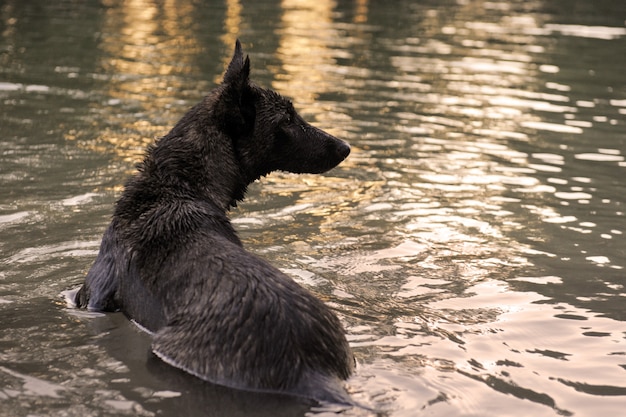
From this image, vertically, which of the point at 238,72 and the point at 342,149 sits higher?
the point at 238,72

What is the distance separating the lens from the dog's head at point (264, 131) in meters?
7.58

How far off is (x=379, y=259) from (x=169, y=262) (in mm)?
3336

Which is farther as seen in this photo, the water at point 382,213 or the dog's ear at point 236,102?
the dog's ear at point 236,102

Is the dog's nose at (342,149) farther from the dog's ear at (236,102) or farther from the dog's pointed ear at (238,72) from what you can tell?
the dog's pointed ear at (238,72)

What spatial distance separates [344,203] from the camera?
11570 millimetres

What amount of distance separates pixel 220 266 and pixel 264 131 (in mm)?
1948

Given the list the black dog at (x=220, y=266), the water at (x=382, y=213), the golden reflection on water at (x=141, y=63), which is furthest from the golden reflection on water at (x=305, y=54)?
the black dog at (x=220, y=266)

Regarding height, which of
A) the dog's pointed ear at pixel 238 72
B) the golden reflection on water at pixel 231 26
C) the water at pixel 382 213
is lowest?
the water at pixel 382 213

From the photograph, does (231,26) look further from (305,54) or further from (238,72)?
(238,72)

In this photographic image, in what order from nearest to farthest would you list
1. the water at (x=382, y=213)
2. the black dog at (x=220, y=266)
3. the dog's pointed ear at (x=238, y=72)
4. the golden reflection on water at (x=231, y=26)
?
the black dog at (x=220, y=266) < the water at (x=382, y=213) < the dog's pointed ear at (x=238, y=72) < the golden reflection on water at (x=231, y=26)

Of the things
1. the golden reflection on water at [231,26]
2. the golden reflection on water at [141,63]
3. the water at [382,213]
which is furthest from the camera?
the golden reflection on water at [231,26]

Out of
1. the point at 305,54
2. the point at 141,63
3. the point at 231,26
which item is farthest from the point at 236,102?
the point at 231,26

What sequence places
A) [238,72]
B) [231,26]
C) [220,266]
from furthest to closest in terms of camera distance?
[231,26], [238,72], [220,266]

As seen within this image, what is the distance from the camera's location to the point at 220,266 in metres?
6.23
